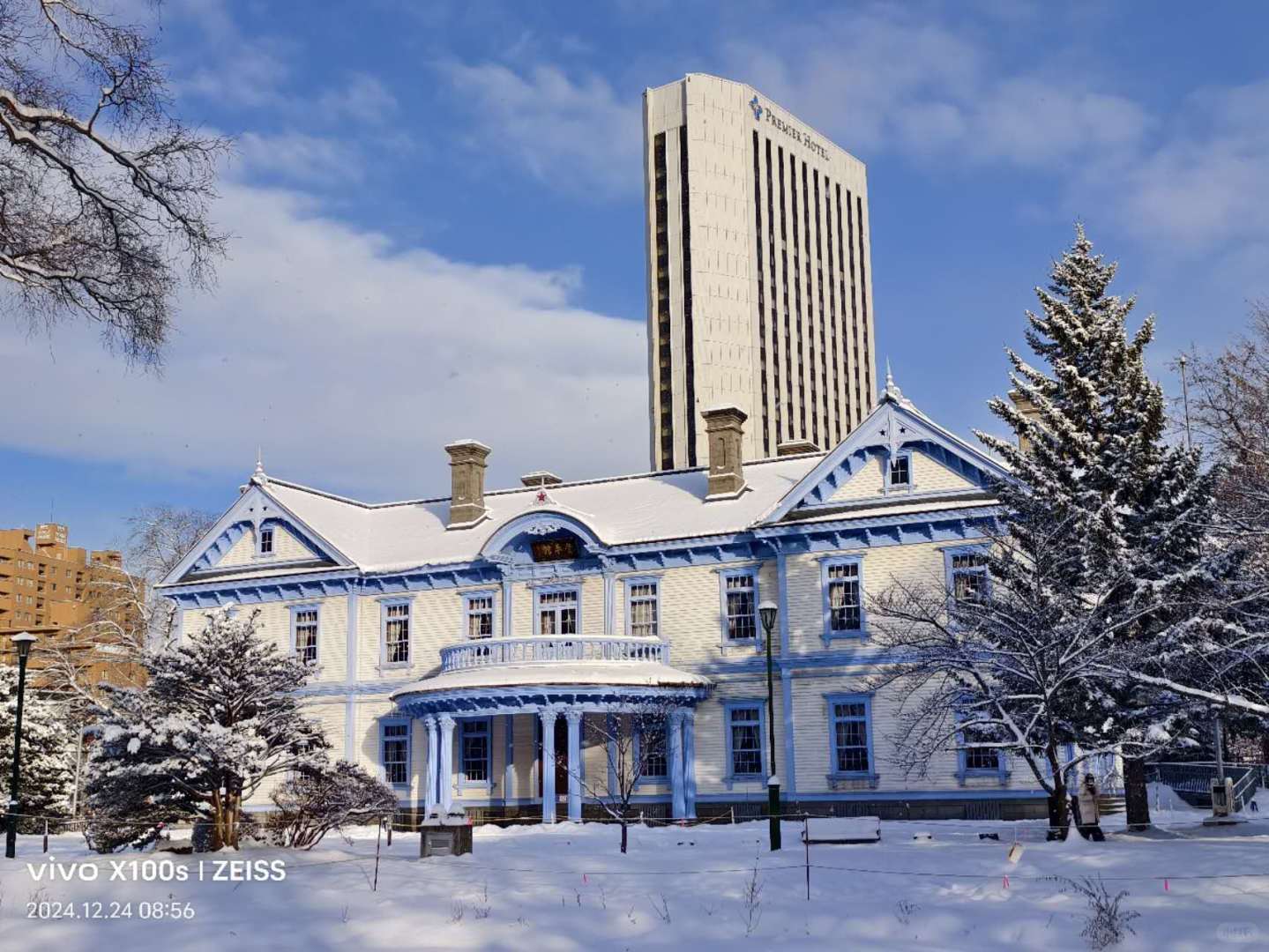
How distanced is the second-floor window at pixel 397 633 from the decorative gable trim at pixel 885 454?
1131 centimetres

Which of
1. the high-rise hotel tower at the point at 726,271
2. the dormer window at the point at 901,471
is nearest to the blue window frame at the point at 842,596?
the dormer window at the point at 901,471

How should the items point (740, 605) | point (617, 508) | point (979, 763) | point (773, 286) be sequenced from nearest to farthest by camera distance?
point (979, 763) → point (740, 605) → point (617, 508) → point (773, 286)

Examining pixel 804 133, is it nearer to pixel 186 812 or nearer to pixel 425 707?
pixel 425 707

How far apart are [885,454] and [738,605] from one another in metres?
5.52

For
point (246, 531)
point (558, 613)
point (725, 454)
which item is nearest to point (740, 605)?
point (725, 454)

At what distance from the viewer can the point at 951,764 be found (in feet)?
107

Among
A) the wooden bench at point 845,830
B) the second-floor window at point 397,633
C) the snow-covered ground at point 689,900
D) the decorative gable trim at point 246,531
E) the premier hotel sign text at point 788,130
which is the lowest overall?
the snow-covered ground at point 689,900

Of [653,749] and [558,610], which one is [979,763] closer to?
[653,749]

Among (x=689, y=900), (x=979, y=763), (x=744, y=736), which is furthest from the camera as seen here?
(x=744, y=736)

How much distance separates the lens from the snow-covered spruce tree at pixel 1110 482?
25109 mm

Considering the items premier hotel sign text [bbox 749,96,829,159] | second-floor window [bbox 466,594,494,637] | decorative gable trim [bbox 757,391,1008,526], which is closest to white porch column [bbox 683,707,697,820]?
decorative gable trim [bbox 757,391,1008,526]

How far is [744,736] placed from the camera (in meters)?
35.2

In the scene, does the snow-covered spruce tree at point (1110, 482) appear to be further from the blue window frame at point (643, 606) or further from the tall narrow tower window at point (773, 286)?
the tall narrow tower window at point (773, 286)

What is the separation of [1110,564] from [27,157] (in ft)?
65.0
